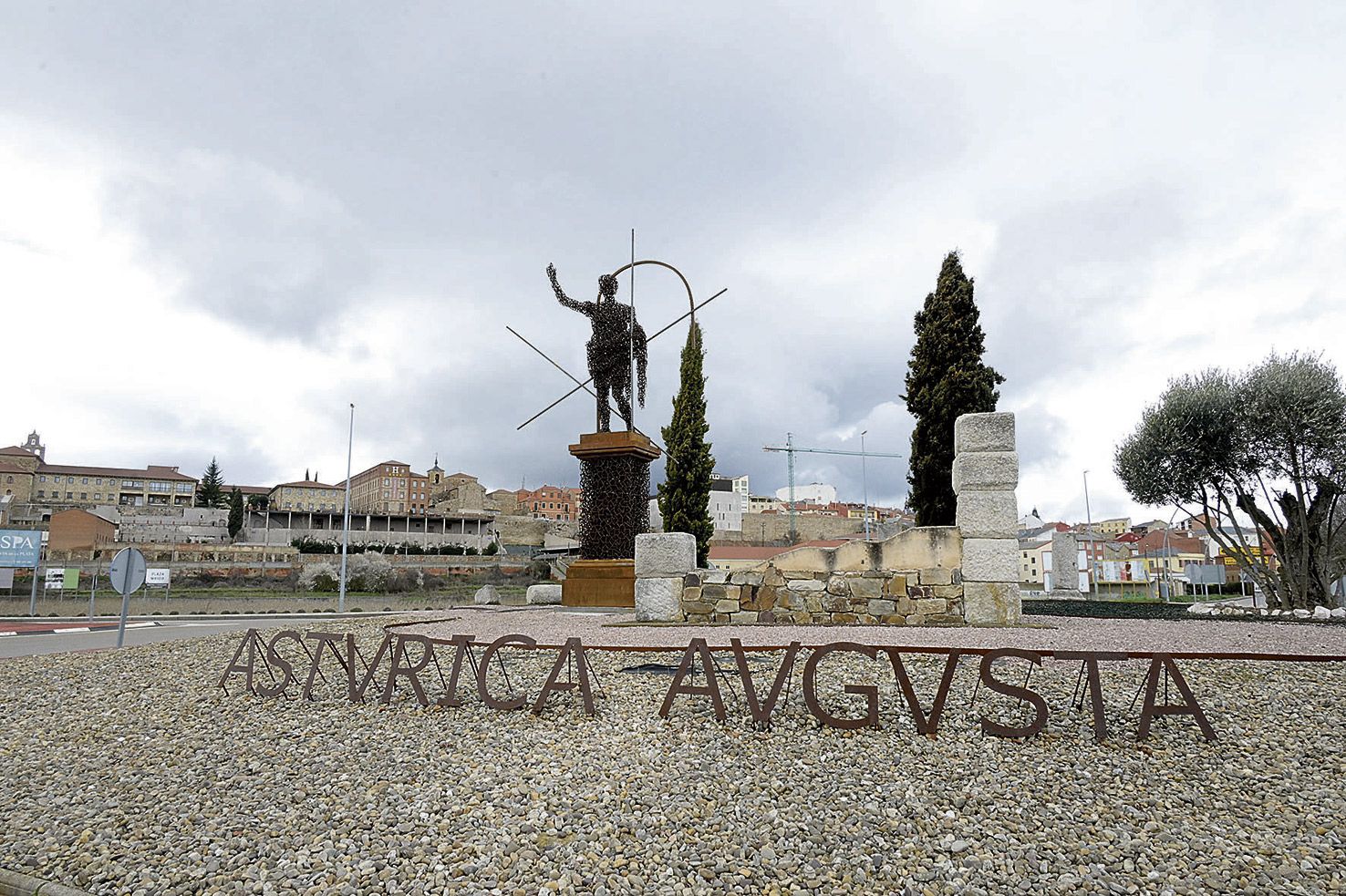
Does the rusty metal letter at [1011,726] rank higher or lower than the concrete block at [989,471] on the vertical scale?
lower

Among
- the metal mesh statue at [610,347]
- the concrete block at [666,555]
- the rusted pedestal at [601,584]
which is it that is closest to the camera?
the concrete block at [666,555]

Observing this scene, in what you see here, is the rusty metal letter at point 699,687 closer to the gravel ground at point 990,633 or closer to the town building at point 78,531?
the gravel ground at point 990,633

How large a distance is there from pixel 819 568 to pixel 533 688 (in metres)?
4.51

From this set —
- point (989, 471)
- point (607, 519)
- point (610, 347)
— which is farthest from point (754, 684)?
point (610, 347)

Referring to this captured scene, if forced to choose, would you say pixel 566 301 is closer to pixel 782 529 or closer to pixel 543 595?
pixel 543 595

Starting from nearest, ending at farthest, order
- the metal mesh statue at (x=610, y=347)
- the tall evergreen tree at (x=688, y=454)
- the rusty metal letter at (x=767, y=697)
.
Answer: the rusty metal letter at (x=767, y=697)
the metal mesh statue at (x=610, y=347)
the tall evergreen tree at (x=688, y=454)

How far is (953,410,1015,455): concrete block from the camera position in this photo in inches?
374

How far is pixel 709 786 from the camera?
456cm

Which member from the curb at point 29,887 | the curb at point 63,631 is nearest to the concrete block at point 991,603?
the curb at point 29,887

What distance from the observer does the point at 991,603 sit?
31.0ft

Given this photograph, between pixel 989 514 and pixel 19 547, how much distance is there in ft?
87.6

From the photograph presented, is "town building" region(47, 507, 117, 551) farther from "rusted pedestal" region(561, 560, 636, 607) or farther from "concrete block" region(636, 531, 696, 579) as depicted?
"concrete block" region(636, 531, 696, 579)

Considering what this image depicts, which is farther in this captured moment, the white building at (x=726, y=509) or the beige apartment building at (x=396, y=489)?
the beige apartment building at (x=396, y=489)

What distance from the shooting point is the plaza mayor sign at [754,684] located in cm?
517
